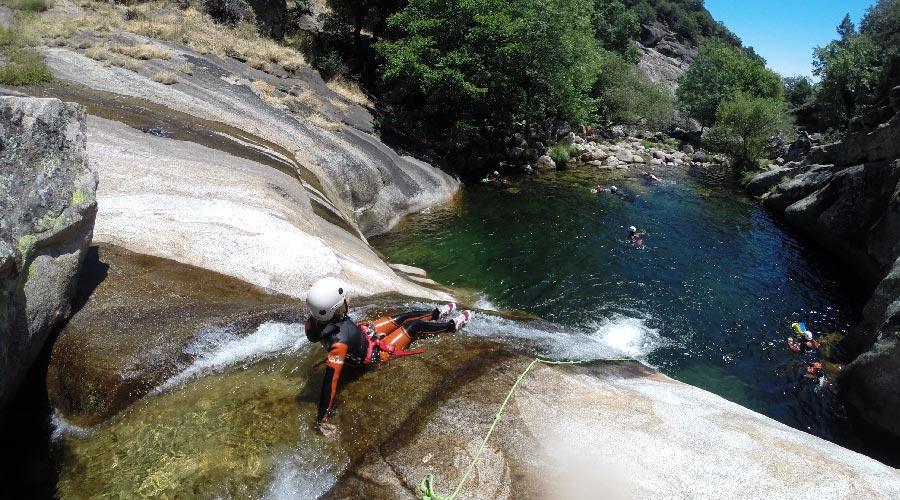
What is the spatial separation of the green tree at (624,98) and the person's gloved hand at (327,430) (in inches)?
2258

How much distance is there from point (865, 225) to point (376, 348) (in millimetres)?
27936

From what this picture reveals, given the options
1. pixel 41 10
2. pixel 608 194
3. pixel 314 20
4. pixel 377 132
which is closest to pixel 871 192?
pixel 608 194

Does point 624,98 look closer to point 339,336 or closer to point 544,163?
point 544,163

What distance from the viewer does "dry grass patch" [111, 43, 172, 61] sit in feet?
80.8

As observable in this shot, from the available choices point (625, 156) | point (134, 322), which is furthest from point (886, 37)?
point (134, 322)

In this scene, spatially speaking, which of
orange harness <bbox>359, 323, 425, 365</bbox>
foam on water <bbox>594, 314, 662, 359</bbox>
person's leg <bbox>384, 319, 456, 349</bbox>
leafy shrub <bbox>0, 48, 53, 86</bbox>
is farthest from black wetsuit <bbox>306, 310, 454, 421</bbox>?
leafy shrub <bbox>0, 48, 53, 86</bbox>

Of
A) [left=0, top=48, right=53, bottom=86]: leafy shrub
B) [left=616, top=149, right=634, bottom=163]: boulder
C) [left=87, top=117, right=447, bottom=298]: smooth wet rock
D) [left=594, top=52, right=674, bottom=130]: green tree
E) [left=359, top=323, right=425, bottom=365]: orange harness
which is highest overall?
[left=594, top=52, right=674, bottom=130]: green tree

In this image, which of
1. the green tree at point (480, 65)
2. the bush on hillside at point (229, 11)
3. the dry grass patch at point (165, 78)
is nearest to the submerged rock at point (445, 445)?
the dry grass patch at point (165, 78)

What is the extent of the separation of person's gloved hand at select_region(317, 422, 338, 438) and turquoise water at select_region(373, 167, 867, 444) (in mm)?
10807

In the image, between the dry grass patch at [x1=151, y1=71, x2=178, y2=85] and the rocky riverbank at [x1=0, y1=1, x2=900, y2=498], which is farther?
the dry grass patch at [x1=151, y1=71, x2=178, y2=85]

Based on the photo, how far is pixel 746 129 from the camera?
4509cm

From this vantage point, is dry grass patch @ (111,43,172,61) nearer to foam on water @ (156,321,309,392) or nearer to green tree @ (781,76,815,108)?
foam on water @ (156,321,309,392)

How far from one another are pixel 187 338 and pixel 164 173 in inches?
313

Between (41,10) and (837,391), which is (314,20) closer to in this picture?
(41,10)
